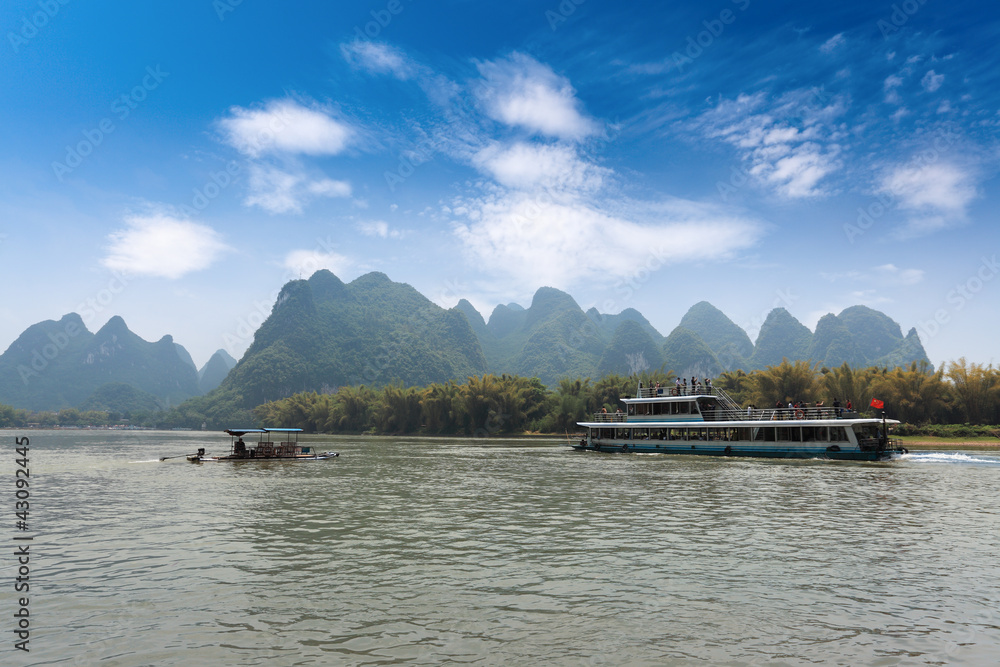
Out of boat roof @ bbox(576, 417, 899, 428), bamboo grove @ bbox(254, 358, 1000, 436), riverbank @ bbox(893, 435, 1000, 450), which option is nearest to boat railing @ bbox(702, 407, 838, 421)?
boat roof @ bbox(576, 417, 899, 428)

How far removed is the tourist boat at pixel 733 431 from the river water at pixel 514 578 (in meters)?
17.2

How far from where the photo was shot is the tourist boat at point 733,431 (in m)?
40.1

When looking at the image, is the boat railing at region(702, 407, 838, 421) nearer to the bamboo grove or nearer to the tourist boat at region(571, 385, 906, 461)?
the tourist boat at region(571, 385, 906, 461)

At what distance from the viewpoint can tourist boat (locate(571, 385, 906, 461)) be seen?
132 ft

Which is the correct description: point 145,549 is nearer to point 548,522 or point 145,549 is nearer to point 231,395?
point 548,522

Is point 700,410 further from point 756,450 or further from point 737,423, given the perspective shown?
point 756,450

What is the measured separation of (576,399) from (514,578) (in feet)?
258

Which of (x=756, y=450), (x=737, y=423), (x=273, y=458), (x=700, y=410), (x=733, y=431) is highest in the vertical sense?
(x=700, y=410)

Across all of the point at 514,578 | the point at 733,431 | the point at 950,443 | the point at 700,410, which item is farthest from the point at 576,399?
the point at 514,578

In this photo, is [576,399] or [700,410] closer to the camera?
[700,410]

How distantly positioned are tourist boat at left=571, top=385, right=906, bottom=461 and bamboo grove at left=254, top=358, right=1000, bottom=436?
13903 mm

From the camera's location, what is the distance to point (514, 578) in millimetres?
11320

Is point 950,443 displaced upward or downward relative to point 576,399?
downward

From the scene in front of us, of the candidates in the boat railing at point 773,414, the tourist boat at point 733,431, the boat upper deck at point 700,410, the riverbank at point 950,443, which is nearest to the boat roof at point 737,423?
the tourist boat at point 733,431
